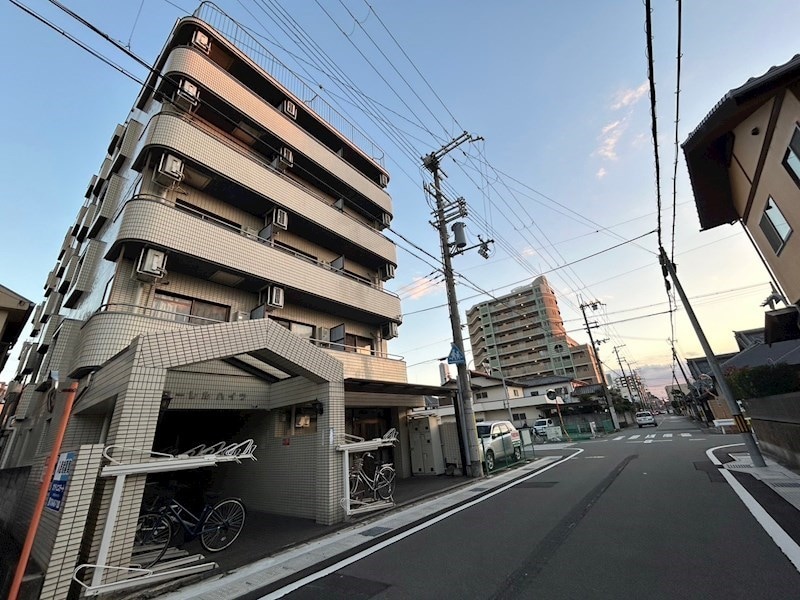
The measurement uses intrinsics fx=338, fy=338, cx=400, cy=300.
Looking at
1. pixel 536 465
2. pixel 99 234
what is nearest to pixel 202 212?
pixel 99 234

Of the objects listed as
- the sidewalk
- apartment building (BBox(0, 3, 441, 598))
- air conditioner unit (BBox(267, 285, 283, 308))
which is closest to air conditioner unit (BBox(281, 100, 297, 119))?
apartment building (BBox(0, 3, 441, 598))

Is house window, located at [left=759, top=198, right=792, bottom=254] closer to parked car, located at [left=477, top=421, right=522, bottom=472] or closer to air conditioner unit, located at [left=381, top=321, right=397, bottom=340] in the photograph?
parked car, located at [left=477, top=421, right=522, bottom=472]

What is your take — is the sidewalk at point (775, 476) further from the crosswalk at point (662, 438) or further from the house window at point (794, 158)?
the crosswalk at point (662, 438)

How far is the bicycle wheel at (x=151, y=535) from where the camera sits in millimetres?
4996

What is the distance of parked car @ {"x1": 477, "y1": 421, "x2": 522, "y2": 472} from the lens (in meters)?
12.8

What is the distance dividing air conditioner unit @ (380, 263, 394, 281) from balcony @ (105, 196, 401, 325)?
7.90ft

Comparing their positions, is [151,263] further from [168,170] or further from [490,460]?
[490,460]

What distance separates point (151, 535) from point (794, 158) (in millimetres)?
13415

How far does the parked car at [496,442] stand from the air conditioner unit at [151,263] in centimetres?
1152

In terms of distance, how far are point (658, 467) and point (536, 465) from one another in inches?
167

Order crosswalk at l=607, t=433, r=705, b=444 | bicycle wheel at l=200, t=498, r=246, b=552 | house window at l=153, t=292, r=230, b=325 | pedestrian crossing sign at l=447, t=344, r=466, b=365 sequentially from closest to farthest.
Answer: bicycle wheel at l=200, t=498, r=246, b=552, house window at l=153, t=292, r=230, b=325, pedestrian crossing sign at l=447, t=344, r=466, b=365, crosswalk at l=607, t=433, r=705, b=444

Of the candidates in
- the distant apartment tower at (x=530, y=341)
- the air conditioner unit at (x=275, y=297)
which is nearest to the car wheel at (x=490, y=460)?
the air conditioner unit at (x=275, y=297)

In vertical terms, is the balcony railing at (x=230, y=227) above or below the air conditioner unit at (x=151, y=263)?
above

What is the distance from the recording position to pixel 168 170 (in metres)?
9.90
